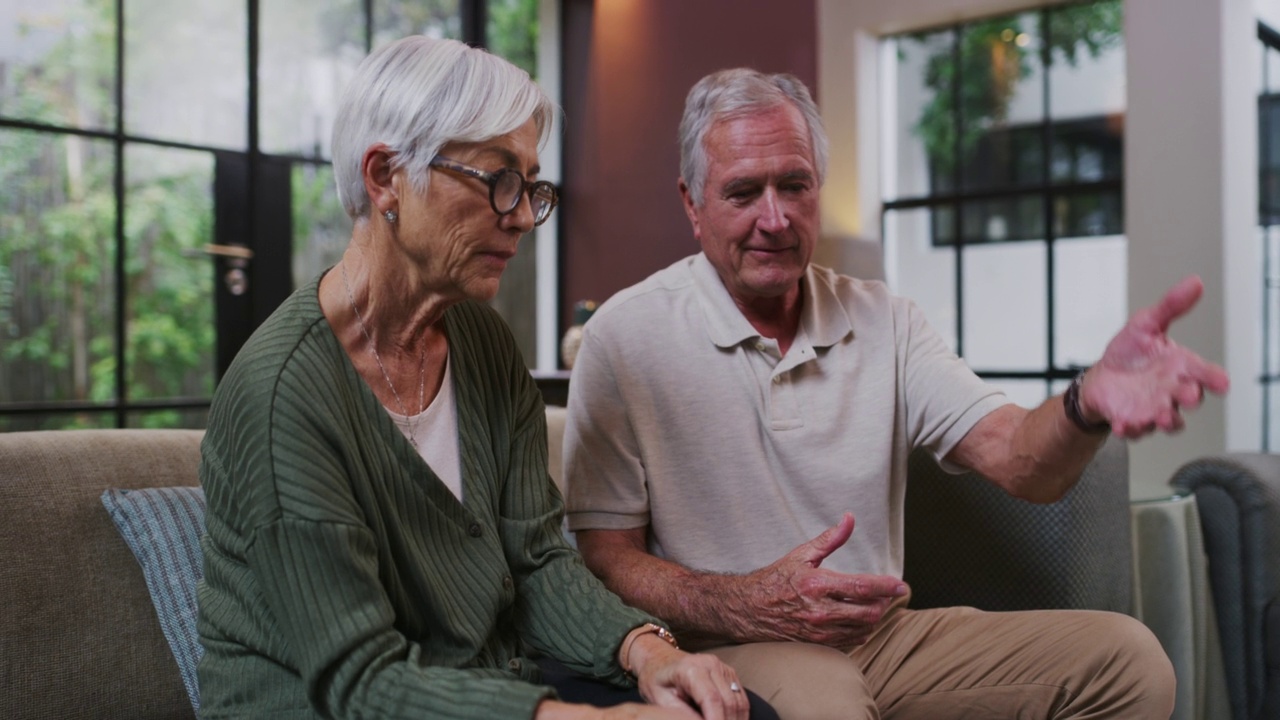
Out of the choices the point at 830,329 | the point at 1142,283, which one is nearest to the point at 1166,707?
the point at 830,329

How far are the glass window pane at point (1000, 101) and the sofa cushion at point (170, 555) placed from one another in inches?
176

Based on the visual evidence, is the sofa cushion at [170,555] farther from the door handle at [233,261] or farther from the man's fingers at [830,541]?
the door handle at [233,261]

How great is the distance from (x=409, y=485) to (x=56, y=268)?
3.65m

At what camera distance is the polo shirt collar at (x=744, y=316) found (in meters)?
1.71

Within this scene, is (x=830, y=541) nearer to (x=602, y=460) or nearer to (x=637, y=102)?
(x=602, y=460)

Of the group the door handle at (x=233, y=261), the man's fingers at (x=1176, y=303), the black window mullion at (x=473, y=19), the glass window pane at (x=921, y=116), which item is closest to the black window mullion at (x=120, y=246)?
the door handle at (x=233, y=261)

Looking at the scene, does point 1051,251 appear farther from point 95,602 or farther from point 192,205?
point 95,602

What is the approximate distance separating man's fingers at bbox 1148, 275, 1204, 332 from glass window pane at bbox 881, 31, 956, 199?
14.0 feet

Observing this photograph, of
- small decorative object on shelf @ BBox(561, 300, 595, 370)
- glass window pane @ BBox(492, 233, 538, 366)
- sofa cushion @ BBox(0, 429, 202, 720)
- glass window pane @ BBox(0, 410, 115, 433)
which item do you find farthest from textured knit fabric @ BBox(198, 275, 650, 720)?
glass window pane @ BBox(492, 233, 538, 366)

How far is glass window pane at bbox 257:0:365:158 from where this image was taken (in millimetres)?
4828

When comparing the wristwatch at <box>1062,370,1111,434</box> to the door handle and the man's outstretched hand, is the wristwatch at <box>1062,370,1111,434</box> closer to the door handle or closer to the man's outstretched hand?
the man's outstretched hand

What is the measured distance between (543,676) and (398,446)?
0.37 meters

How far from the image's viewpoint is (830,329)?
5.74ft

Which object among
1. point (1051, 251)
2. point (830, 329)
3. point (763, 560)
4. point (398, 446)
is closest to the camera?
point (398, 446)
